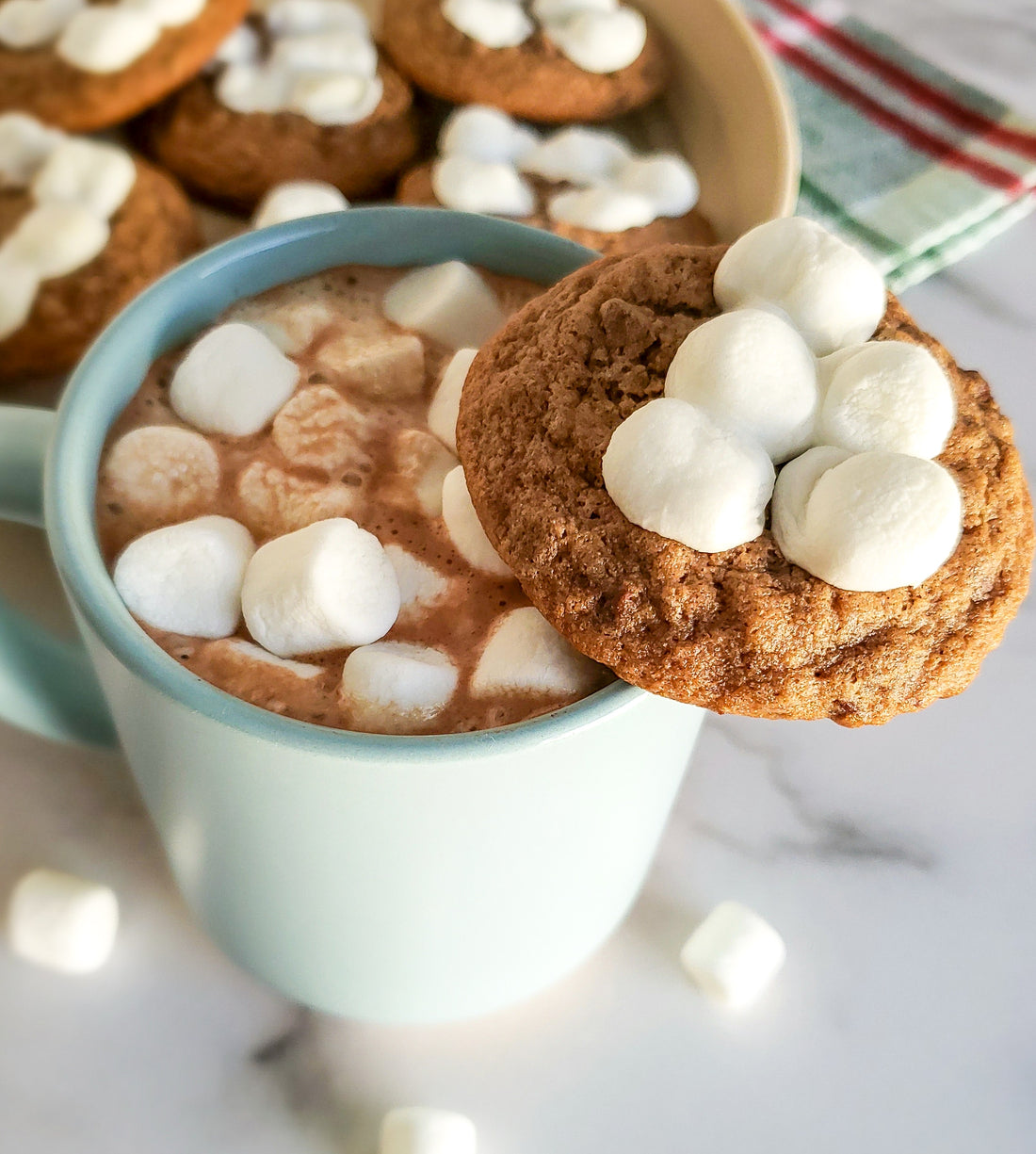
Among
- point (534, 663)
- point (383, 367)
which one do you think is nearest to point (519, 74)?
point (383, 367)

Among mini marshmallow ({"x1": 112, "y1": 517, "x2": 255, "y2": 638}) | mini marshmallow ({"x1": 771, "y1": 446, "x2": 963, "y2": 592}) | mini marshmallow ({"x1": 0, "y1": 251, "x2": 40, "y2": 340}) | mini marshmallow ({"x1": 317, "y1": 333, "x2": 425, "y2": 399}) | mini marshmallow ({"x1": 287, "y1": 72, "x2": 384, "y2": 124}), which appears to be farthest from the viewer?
mini marshmallow ({"x1": 287, "y1": 72, "x2": 384, "y2": 124})

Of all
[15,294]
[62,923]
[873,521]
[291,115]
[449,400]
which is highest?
[873,521]

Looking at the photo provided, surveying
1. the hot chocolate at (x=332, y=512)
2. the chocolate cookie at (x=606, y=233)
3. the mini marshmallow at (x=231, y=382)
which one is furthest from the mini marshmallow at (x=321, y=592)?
the chocolate cookie at (x=606, y=233)

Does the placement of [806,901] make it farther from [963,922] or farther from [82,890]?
[82,890]

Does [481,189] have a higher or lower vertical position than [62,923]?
higher

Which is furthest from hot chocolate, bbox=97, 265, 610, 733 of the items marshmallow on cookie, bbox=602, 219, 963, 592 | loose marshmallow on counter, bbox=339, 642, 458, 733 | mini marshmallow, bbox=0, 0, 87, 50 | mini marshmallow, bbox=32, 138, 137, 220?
mini marshmallow, bbox=0, 0, 87, 50

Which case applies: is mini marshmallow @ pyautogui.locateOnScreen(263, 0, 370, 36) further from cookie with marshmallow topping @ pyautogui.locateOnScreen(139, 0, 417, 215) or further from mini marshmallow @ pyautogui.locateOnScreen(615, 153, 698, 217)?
mini marshmallow @ pyautogui.locateOnScreen(615, 153, 698, 217)

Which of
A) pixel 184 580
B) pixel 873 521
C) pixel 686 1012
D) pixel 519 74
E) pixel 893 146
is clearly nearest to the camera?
pixel 873 521

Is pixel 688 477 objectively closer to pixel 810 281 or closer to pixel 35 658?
pixel 810 281

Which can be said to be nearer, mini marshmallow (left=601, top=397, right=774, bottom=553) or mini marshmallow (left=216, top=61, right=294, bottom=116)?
mini marshmallow (left=601, top=397, right=774, bottom=553)
